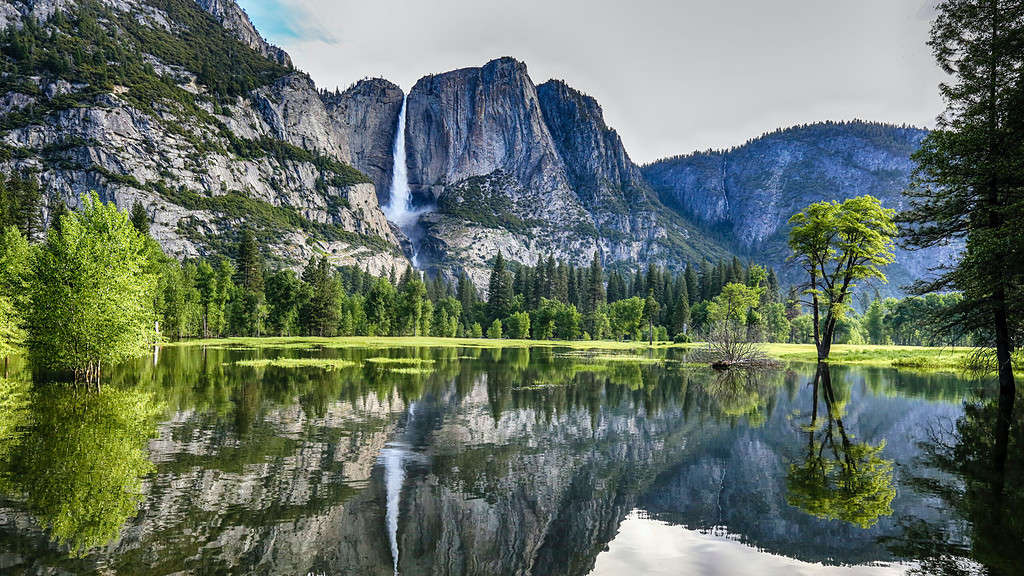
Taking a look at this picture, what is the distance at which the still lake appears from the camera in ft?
30.4

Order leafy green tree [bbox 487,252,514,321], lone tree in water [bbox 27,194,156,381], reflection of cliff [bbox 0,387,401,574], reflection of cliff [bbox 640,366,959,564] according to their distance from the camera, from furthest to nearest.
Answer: leafy green tree [bbox 487,252,514,321] < lone tree in water [bbox 27,194,156,381] < reflection of cliff [bbox 640,366,959,564] < reflection of cliff [bbox 0,387,401,574]

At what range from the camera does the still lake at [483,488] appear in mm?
9258

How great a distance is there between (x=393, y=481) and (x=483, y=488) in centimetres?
237

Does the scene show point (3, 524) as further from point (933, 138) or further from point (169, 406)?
point (933, 138)

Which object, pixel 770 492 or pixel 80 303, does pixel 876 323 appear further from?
pixel 80 303

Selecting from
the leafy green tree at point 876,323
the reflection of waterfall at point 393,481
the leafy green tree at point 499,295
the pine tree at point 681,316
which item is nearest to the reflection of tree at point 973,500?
the reflection of waterfall at point 393,481

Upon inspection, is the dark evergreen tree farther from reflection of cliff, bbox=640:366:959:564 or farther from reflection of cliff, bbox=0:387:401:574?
reflection of cliff, bbox=640:366:959:564

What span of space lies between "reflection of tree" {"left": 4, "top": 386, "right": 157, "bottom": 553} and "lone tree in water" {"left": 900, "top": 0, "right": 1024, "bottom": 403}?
29.1m

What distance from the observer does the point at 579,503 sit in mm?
12328

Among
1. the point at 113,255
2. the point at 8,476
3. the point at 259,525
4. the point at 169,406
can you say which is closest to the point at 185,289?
the point at 113,255

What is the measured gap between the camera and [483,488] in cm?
1321

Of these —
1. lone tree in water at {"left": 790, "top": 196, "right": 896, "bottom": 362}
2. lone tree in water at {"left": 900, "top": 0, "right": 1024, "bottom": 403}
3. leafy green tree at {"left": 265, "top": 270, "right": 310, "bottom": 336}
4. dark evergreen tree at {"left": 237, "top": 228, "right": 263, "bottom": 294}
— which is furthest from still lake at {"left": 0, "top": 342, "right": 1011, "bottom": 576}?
dark evergreen tree at {"left": 237, "top": 228, "right": 263, "bottom": 294}

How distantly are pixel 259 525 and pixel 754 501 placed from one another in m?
11.0

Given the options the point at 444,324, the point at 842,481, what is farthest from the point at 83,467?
the point at 444,324
